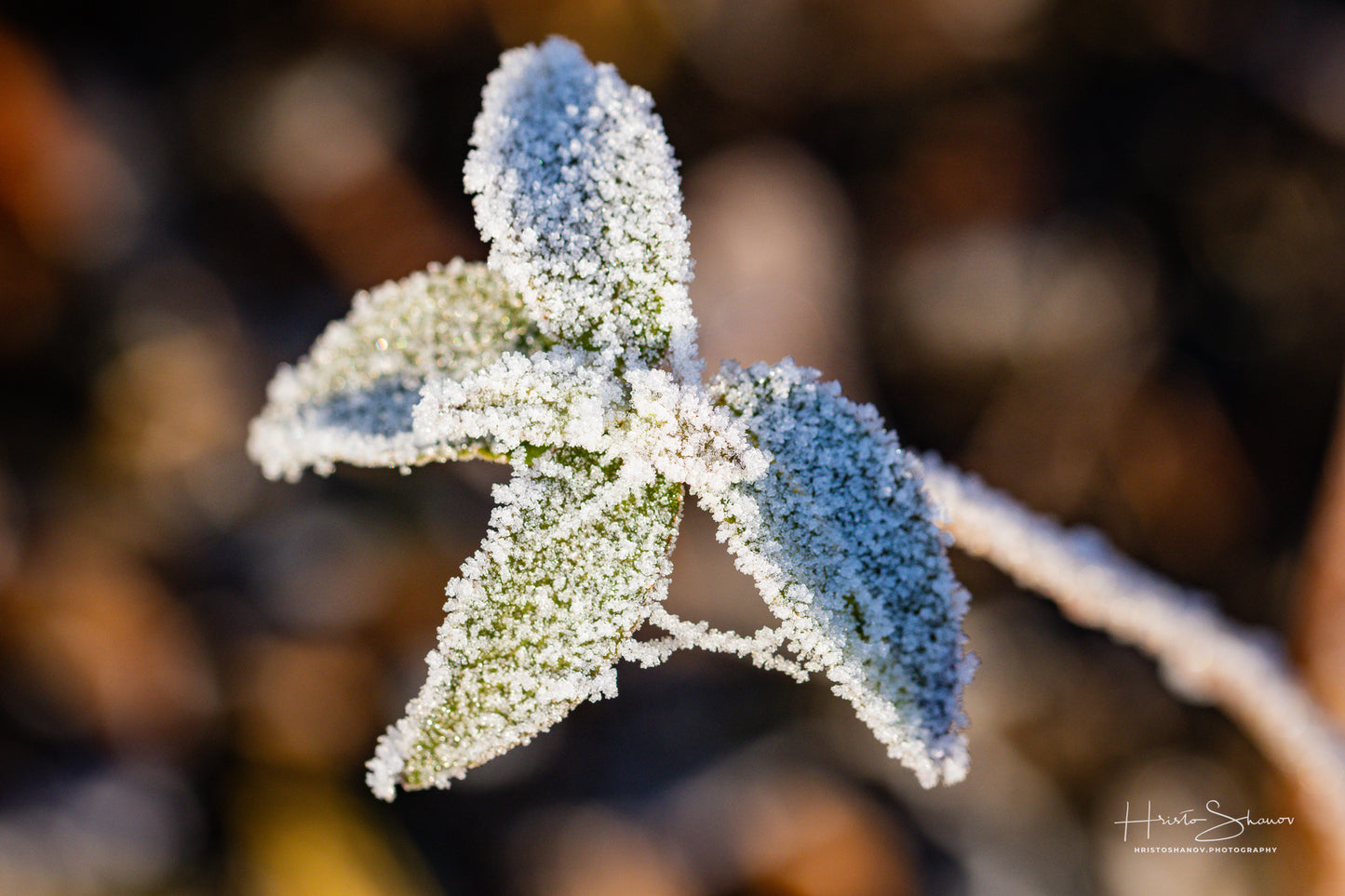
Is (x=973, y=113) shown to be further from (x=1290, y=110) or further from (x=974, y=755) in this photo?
(x=974, y=755)

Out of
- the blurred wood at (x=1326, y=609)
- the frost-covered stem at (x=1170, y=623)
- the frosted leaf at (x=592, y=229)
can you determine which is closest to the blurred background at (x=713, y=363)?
the blurred wood at (x=1326, y=609)

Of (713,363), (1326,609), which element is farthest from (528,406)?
(1326,609)

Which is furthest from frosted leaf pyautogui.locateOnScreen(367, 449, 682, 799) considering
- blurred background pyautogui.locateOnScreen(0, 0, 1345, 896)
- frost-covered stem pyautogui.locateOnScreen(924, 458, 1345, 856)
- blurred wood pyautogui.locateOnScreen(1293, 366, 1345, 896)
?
blurred wood pyautogui.locateOnScreen(1293, 366, 1345, 896)

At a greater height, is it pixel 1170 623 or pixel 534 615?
pixel 1170 623

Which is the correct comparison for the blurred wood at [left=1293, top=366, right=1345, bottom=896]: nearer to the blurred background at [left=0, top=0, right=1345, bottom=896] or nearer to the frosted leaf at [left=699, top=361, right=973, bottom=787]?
the blurred background at [left=0, top=0, right=1345, bottom=896]

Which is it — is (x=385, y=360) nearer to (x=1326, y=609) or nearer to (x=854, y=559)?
(x=854, y=559)

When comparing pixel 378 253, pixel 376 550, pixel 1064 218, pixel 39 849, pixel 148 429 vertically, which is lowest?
pixel 39 849

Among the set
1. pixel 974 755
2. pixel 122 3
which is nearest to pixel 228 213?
pixel 122 3
